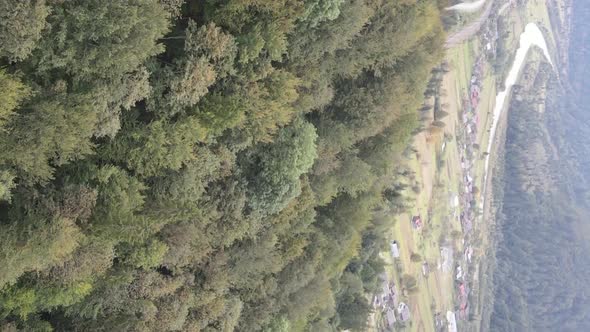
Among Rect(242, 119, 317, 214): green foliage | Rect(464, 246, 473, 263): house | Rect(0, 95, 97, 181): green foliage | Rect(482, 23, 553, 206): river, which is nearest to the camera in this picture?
Rect(0, 95, 97, 181): green foliage

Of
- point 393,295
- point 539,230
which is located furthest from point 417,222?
point 539,230

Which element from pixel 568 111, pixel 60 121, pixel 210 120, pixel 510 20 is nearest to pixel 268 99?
pixel 210 120

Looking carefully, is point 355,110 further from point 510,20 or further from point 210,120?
point 510,20

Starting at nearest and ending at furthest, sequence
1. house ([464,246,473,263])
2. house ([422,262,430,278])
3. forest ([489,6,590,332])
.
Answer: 1. house ([422,262,430,278])
2. house ([464,246,473,263])
3. forest ([489,6,590,332])

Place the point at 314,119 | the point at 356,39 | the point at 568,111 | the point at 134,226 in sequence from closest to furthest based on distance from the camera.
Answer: the point at 134,226
the point at 356,39
the point at 314,119
the point at 568,111

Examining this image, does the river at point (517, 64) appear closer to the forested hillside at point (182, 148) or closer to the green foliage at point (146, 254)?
the forested hillside at point (182, 148)

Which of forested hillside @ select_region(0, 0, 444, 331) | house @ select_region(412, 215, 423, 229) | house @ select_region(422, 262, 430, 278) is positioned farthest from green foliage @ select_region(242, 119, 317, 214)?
house @ select_region(422, 262, 430, 278)

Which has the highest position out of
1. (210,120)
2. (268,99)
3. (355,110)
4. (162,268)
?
(355,110)

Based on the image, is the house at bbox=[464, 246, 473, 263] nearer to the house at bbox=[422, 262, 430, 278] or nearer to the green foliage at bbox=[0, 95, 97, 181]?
the house at bbox=[422, 262, 430, 278]
